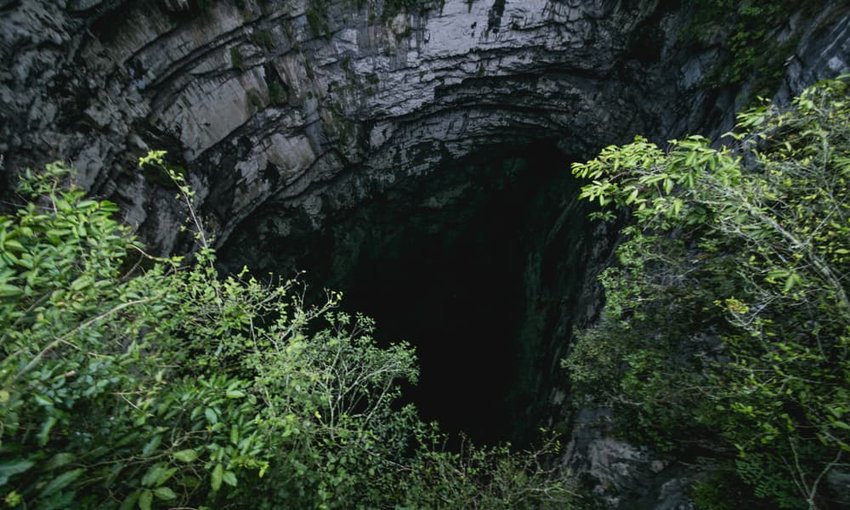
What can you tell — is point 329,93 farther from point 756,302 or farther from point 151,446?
point 756,302

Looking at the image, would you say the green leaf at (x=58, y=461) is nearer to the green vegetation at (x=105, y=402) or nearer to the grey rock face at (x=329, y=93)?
the green vegetation at (x=105, y=402)

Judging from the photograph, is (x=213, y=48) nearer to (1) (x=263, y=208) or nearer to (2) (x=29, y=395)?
(1) (x=263, y=208)

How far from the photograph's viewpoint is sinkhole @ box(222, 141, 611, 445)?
32.4 ft

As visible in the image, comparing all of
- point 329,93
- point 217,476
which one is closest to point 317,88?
point 329,93

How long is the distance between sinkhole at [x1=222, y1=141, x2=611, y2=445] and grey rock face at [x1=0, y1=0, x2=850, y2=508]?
40cm

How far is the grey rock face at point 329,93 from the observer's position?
525 centimetres

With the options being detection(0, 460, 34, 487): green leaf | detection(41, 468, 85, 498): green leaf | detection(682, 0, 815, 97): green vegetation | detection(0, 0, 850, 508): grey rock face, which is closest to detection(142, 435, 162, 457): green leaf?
detection(41, 468, 85, 498): green leaf

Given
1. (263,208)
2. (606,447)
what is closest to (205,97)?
(263,208)

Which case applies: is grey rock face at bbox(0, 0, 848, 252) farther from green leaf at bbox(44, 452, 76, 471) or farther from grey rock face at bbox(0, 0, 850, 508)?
green leaf at bbox(44, 452, 76, 471)

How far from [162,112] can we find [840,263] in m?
9.46

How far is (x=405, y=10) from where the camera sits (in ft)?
29.0

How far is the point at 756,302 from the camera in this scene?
3221 millimetres

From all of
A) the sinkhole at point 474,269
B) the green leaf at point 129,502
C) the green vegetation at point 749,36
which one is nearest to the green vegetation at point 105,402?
the green leaf at point 129,502

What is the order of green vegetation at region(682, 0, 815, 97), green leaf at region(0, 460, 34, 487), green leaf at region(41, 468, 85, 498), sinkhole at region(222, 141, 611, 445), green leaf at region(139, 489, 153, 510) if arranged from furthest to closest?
1. sinkhole at region(222, 141, 611, 445)
2. green vegetation at region(682, 0, 815, 97)
3. green leaf at region(139, 489, 153, 510)
4. green leaf at region(41, 468, 85, 498)
5. green leaf at region(0, 460, 34, 487)
